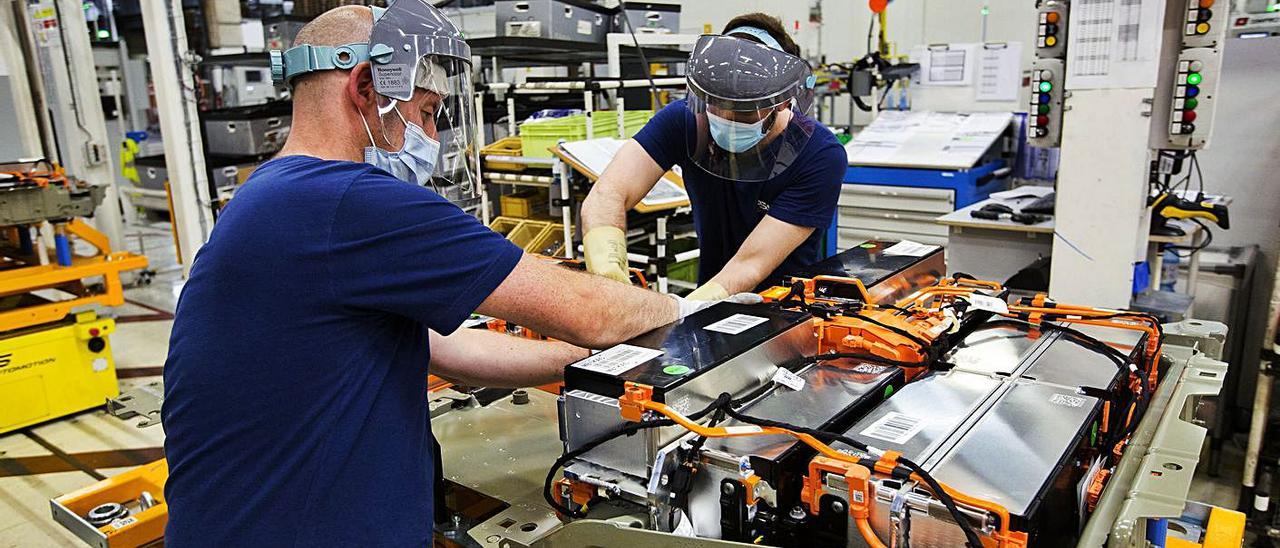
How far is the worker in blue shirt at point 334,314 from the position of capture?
1.16m

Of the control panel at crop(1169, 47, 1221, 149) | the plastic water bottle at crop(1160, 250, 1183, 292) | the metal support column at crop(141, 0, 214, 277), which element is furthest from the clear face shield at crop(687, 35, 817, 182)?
the metal support column at crop(141, 0, 214, 277)

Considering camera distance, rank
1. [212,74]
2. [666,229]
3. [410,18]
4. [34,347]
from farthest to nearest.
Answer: [212,74] < [666,229] < [34,347] < [410,18]

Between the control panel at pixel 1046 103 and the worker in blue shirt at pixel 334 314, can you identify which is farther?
the control panel at pixel 1046 103

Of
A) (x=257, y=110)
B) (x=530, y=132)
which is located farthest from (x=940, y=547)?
(x=257, y=110)

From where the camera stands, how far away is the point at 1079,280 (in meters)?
3.66

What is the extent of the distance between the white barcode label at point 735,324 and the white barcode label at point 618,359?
0.52 feet

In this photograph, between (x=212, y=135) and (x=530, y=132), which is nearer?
(x=530, y=132)

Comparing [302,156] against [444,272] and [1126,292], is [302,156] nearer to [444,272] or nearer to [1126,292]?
[444,272]

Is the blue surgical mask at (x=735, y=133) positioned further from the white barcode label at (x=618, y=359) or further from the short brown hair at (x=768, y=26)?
the white barcode label at (x=618, y=359)

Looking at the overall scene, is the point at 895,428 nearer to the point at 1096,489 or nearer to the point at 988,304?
the point at 1096,489

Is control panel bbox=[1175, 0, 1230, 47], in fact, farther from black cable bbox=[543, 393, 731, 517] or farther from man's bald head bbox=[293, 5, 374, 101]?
man's bald head bbox=[293, 5, 374, 101]

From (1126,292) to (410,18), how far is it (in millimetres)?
3273

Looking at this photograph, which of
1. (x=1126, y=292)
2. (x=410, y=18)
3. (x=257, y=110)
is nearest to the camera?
(x=410, y=18)

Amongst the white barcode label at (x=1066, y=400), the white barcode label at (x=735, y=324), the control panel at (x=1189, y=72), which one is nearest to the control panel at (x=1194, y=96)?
the control panel at (x=1189, y=72)
